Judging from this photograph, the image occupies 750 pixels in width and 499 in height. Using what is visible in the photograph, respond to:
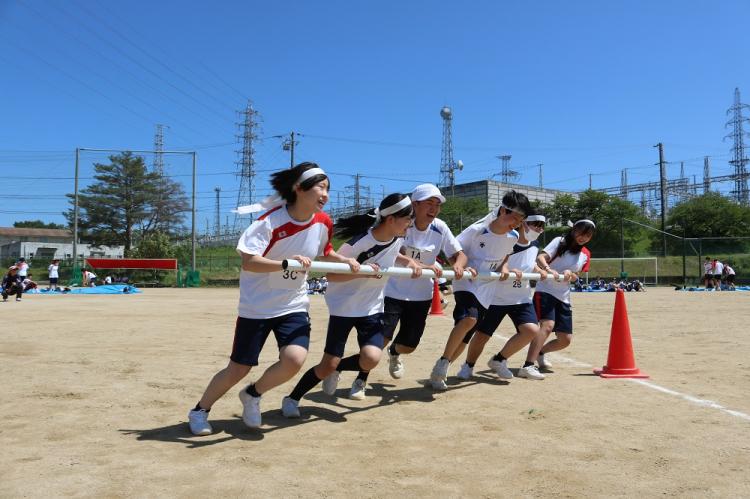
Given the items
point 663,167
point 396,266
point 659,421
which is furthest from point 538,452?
point 663,167

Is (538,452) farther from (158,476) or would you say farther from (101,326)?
(101,326)

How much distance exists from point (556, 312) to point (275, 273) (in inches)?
171

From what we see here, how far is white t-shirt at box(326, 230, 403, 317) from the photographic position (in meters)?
5.11

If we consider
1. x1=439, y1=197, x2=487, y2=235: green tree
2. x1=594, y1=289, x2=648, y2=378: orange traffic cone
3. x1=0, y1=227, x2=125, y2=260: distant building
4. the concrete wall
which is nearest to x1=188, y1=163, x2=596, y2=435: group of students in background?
x1=594, y1=289, x2=648, y2=378: orange traffic cone

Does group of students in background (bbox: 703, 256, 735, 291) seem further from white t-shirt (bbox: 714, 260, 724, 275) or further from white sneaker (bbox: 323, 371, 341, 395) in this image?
white sneaker (bbox: 323, 371, 341, 395)

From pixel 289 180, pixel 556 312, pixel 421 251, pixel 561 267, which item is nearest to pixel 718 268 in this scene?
pixel 561 267

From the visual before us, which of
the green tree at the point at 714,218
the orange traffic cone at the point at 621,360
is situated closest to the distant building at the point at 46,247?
the orange traffic cone at the point at 621,360

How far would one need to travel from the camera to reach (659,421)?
185 inches

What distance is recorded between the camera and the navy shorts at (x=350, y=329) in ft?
16.5

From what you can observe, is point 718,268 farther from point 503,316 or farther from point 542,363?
point 503,316

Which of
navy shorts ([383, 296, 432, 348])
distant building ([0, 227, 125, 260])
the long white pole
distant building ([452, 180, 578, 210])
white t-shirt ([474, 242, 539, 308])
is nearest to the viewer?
the long white pole

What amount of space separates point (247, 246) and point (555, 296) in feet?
14.8

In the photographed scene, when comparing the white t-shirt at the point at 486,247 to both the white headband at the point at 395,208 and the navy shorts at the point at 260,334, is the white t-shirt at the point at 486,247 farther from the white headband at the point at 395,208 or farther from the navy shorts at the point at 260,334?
the navy shorts at the point at 260,334

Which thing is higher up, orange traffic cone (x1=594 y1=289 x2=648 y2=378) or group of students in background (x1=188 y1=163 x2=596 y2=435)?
group of students in background (x1=188 y1=163 x2=596 y2=435)
